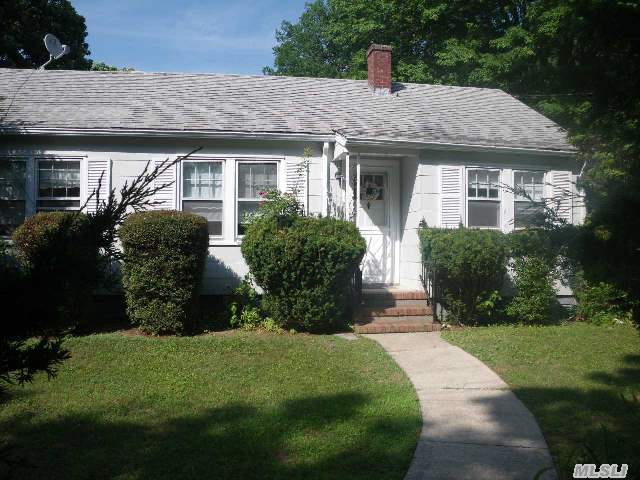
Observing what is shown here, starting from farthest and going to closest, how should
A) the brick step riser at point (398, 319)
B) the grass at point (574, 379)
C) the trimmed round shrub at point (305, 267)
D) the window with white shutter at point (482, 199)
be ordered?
the window with white shutter at point (482, 199), the brick step riser at point (398, 319), the trimmed round shrub at point (305, 267), the grass at point (574, 379)

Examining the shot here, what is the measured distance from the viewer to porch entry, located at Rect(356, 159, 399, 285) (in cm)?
1133

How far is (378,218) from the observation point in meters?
11.5

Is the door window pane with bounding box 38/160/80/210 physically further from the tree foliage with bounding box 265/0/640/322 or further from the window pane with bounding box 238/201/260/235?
the tree foliage with bounding box 265/0/640/322

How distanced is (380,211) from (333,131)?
6.32ft

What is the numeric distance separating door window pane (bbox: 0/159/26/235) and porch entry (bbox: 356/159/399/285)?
610 cm

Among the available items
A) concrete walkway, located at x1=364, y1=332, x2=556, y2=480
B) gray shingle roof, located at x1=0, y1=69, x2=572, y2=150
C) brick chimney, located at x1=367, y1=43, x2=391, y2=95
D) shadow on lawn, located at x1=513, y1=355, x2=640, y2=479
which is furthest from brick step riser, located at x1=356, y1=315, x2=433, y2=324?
brick chimney, located at x1=367, y1=43, x2=391, y2=95

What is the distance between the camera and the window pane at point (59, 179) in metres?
10.4

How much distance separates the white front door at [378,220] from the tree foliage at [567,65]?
3.40 metres

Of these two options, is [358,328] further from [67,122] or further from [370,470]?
[67,122]

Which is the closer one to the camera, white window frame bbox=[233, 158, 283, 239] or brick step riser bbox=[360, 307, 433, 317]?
brick step riser bbox=[360, 307, 433, 317]

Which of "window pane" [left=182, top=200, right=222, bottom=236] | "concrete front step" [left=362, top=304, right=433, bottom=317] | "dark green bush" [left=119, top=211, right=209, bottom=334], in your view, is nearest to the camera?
"dark green bush" [left=119, top=211, right=209, bottom=334]

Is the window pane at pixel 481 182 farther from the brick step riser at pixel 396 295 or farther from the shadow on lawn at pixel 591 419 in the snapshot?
the shadow on lawn at pixel 591 419

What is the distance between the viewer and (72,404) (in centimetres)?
597

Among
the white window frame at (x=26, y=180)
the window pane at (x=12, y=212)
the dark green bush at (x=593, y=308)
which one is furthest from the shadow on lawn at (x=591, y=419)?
the window pane at (x=12, y=212)
